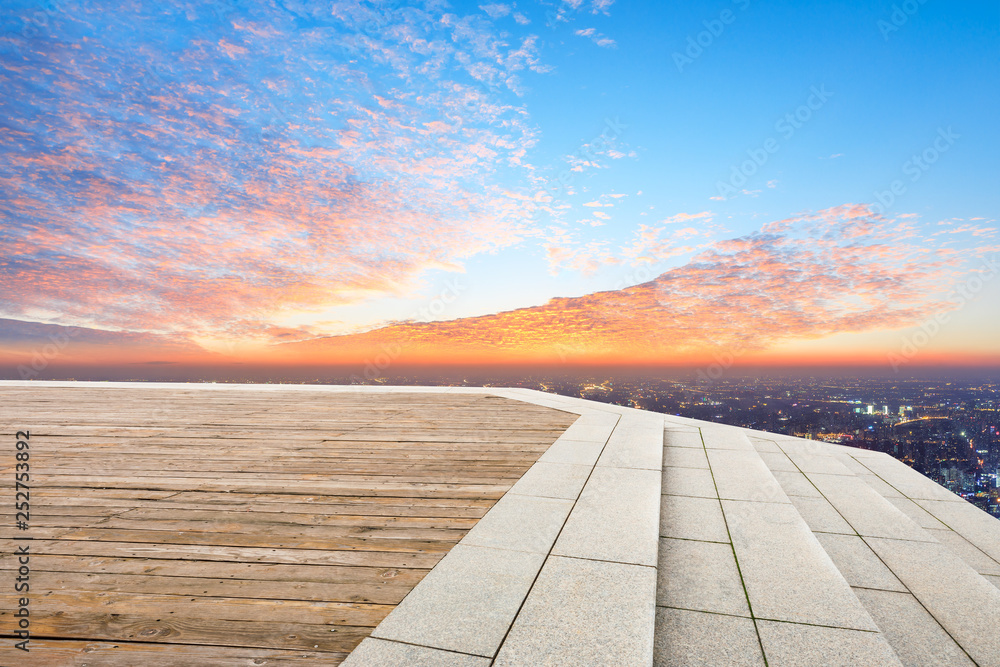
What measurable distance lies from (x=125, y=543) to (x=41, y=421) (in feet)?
22.9

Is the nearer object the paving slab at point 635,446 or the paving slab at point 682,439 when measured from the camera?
the paving slab at point 635,446

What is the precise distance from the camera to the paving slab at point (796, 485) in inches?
206

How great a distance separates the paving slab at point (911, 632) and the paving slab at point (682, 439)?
3347 mm

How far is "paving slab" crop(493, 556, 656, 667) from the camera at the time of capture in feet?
6.82

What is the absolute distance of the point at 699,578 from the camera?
10.1 ft

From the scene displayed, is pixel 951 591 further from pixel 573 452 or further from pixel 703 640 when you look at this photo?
pixel 573 452

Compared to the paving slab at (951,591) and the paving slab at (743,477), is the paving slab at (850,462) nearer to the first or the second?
the paving slab at (743,477)

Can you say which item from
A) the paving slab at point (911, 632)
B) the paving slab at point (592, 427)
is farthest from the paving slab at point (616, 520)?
the paving slab at point (592, 427)

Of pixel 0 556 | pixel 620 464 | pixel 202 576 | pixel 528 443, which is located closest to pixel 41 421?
pixel 0 556

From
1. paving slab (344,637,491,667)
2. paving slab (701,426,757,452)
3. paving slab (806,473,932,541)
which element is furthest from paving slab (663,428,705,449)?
paving slab (344,637,491,667)

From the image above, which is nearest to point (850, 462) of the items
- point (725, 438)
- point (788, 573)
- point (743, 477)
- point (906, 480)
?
point (906, 480)

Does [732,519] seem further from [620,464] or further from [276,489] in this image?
[276,489]

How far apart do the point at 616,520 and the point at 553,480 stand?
1.08 m

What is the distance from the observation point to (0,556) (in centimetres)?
310
